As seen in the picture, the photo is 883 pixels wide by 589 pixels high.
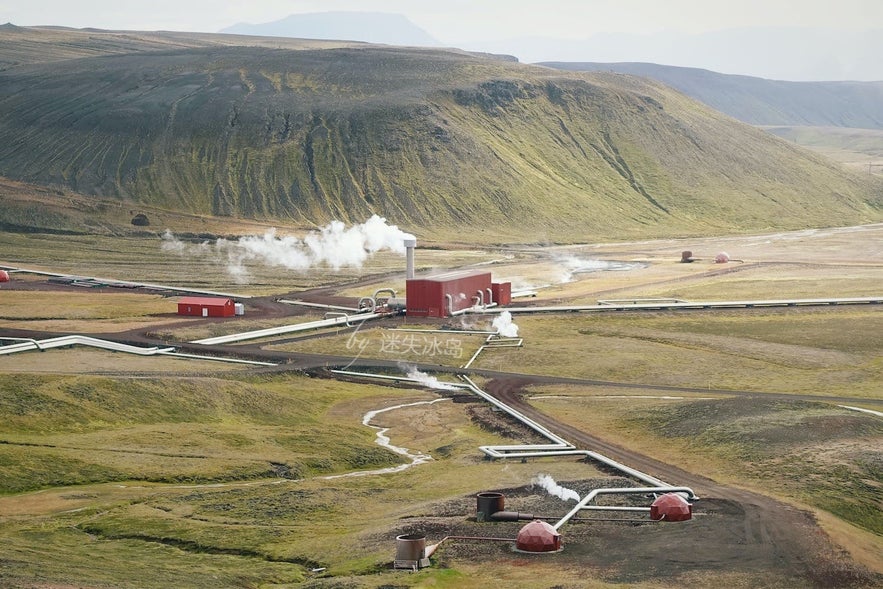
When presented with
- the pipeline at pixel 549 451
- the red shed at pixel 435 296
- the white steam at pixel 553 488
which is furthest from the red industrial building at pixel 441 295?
the white steam at pixel 553 488

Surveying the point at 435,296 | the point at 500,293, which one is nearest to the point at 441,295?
the point at 435,296

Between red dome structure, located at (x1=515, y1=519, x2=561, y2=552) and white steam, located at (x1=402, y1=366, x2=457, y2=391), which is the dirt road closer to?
red dome structure, located at (x1=515, y1=519, x2=561, y2=552)

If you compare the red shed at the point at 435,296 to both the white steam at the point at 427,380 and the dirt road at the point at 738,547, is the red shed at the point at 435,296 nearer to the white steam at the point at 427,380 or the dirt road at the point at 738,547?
the white steam at the point at 427,380

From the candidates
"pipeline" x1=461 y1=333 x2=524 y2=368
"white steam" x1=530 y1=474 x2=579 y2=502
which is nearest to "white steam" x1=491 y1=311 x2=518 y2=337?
"pipeline" x1=461 y1=333 x2=524 y2=368

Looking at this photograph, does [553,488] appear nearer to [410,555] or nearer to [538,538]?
[538,538]

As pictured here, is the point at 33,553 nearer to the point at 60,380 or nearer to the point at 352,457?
the point at 352,457
